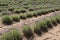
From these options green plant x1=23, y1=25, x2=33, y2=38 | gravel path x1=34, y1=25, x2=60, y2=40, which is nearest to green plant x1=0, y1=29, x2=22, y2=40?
green plant x1=23, y1=25, x2=33, y2=38

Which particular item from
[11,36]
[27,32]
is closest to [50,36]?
[27,32]

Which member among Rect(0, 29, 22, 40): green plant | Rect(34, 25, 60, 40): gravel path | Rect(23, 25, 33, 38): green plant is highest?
Rect(0, 29, 22, 40): green plant

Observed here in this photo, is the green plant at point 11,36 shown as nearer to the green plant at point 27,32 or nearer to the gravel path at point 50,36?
the green plant at point 27,32

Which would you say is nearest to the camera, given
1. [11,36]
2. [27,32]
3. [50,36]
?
[11,36]

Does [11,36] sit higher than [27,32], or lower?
higher

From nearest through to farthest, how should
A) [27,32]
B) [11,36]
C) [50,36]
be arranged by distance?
[11,36] → [27,32] → [50,36]

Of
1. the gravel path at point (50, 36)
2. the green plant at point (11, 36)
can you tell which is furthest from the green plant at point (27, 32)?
the green plant at point (11, 36)

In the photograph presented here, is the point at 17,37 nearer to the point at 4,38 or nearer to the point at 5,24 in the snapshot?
the point at 4,38

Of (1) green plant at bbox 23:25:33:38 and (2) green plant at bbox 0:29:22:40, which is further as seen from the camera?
(1) green plant at bbox 23:25:33:38

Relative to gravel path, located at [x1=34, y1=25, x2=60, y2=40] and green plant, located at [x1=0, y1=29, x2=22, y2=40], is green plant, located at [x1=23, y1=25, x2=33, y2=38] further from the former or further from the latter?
green plant, located at [x1=0, y1=29, x2=22, y2=40]

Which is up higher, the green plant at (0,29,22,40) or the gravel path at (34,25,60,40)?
the green plant at (0,29,22,40)

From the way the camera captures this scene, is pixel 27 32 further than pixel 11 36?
Yes

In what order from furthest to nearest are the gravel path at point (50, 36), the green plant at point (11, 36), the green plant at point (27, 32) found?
the gravel path at point (50, 36) → the green plant at point (27, 32) → the green plant at point (11, 36)

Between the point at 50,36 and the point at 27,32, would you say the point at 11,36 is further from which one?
the point at 50,36
